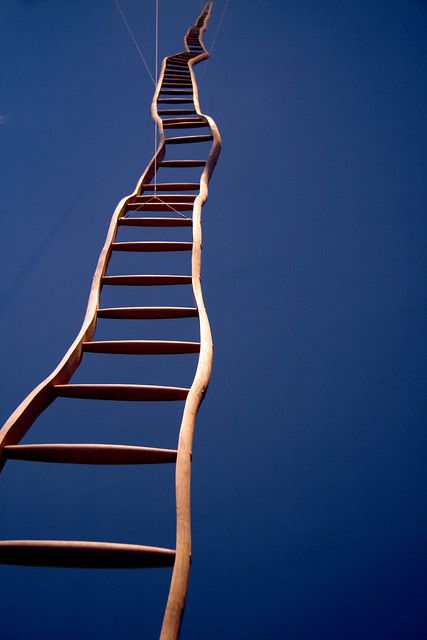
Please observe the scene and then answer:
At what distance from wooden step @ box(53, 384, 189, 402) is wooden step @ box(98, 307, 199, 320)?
52cm

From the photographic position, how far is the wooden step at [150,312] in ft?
7.75

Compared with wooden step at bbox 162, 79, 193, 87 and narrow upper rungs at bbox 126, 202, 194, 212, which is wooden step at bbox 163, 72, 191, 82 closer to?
wooden step at bbox 162, 79, 193, 87

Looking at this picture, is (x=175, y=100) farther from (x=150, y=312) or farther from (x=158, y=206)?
(x=150, y=312)

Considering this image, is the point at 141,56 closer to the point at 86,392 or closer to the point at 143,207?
the point at 143,207

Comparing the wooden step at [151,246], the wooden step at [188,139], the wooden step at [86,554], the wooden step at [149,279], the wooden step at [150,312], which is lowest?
the wooden step at [86,554]

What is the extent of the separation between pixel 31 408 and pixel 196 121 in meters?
2.96

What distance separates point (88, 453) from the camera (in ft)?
5.21

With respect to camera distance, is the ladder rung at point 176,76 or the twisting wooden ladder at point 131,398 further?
the ladder rung at point 176,76

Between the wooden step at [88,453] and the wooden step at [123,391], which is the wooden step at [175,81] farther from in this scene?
the wooden step at [88,453]

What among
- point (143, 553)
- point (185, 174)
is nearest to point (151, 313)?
point (143, 553)

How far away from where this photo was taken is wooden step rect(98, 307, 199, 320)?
2.36m

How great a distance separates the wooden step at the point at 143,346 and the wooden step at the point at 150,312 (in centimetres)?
21

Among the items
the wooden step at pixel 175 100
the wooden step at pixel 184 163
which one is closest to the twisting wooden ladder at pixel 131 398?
the wooden step at pixel 184 163

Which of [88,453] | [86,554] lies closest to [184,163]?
[88,453]
